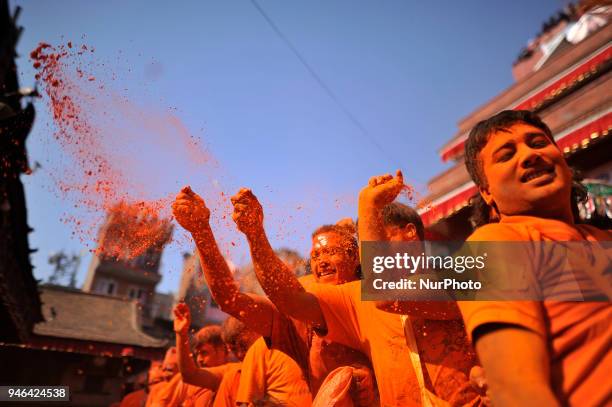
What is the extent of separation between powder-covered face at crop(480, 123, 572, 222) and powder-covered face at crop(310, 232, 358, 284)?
1.31 m

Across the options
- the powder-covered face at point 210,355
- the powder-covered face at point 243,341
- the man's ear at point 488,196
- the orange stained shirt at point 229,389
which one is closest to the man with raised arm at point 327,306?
the man's ear at point 488,196

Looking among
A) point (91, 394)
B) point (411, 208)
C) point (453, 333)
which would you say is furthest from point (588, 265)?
point (91, 394)

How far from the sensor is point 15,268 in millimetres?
11812

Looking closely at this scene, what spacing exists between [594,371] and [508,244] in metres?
0.36

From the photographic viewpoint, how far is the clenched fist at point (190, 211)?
2388 millimetres

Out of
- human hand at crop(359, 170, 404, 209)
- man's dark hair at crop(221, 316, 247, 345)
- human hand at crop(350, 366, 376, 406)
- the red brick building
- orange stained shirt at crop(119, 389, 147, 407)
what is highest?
the red brick building

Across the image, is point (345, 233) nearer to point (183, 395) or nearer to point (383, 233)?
point (383, 233)

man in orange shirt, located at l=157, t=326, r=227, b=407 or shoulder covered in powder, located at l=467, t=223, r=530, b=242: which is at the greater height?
shoulder covered in powder, located at l=467, t=223, r=530, b=242


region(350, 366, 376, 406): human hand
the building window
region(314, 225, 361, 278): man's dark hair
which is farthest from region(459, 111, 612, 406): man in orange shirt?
the building window

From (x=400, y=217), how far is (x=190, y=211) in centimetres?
122

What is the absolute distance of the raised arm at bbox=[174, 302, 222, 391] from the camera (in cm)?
350

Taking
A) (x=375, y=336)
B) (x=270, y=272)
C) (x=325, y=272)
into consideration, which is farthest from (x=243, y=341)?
(x=375, y=336)

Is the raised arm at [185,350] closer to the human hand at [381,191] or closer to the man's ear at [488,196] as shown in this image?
the human hand at [381,191]

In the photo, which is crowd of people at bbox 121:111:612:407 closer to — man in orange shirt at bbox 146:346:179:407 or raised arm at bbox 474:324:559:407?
raised arm at bbox 474:324:559:407
